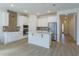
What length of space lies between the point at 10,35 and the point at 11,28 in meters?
0.76

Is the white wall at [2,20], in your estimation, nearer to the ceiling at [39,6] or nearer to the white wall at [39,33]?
the ceiling at [39,6]

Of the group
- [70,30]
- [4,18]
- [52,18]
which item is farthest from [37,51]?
[70,30]

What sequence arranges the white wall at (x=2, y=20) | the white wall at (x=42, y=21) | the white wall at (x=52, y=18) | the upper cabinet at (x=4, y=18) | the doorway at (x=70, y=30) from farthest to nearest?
1. the white wall at (x=42, y=21)
2. the white wall at (x=52, y=18)
3. the doorway at (x=70, y=30)
4. the upper cabinet at (x=4, y=18)
5. the white wall at (x=2, y=20)

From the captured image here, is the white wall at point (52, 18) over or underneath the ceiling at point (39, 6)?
underneath

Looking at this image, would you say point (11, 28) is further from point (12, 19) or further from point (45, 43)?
point (45, 43)

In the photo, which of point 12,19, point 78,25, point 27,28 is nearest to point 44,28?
point 27,28

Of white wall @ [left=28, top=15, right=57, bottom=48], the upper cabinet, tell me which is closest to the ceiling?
the upper cabinet

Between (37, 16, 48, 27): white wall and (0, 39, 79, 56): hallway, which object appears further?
(37, 16, 48, 27): white wall

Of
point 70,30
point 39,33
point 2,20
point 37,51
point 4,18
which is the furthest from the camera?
point 70,30

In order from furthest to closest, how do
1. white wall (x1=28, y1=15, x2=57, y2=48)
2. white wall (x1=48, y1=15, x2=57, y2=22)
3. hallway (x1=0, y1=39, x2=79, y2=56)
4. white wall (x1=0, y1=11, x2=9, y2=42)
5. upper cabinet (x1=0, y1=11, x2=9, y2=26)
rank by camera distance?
white wall (x1=48, y1=15, x2=57, y2=22) < upper cabinet (x1=0, y1=11, x2=9, y2=26) < white wall (x1=0, y1=11, x2=9, y2=42) < white wall (x1=28, y1=15, x2=57, y2=48) < hallway (x1=0, y1=39, x2=79, y2=56)

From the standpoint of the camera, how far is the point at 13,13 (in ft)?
31.4

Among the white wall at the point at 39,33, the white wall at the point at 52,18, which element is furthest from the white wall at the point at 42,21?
the white wall at the point at 52,18

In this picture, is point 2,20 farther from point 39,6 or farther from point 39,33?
point 39,6

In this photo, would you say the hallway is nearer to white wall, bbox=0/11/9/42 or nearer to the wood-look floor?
the wood-look floor
